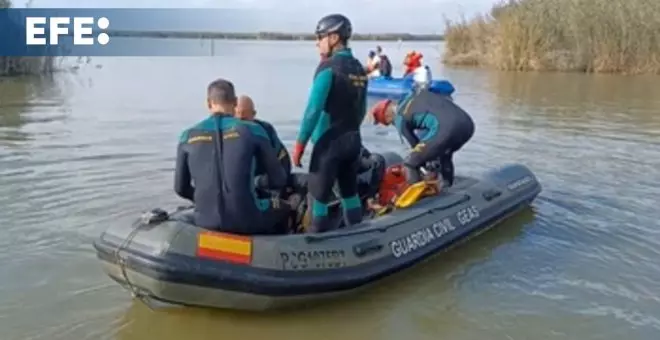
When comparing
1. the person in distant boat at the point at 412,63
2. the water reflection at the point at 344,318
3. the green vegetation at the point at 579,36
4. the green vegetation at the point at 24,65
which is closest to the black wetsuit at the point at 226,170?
the water reflection at the point at 344,318

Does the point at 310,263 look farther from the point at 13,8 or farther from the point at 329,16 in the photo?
the point at 13,8

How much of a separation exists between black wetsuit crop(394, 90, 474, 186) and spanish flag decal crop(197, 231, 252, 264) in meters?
2.38

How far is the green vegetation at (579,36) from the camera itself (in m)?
24.8

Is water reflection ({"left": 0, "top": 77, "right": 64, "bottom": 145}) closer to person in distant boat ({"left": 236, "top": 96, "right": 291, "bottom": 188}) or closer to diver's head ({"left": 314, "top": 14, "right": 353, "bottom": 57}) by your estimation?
person in distant boat ({"left": 236, "top": 96, "right": 291, "bottom": 188})

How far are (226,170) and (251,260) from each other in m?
0.55

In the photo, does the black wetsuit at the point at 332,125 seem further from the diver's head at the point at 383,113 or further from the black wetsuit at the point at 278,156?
the diver's head at the point at 383,113

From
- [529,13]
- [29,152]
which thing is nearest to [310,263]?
[29,152]

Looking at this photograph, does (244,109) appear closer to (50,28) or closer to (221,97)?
(221,97)

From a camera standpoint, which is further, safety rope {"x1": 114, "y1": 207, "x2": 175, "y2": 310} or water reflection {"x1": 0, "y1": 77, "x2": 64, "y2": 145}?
water reflection {"x1": 0, "y1": 77, "x2": 64, "y2": 145}

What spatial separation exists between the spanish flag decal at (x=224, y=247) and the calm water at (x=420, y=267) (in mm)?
476

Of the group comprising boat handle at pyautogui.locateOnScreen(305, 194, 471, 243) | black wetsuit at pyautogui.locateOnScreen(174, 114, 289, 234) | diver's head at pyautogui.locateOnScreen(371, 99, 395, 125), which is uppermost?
diver's head at pyautogui.locateOnScreen(371, 99, 395, 125)

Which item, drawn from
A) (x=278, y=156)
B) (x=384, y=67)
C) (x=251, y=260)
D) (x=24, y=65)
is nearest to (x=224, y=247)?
(x=251, y=260)

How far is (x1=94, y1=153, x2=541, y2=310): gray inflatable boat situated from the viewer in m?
4.33

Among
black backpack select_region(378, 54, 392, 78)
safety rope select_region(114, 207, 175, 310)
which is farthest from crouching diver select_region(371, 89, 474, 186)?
black backpack select_region(378, 54, 392, 78)
